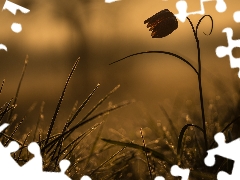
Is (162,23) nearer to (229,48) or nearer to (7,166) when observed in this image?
(229,48)

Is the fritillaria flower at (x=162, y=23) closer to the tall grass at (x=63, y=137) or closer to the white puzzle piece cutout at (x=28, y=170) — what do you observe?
the tall grass at (x=63, y=137)

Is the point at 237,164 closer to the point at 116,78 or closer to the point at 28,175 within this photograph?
the point at 28,175

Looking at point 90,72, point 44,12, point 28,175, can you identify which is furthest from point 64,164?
point 90,72

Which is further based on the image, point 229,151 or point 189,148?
point 189,148

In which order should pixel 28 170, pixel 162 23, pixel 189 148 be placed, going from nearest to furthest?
pixel 28 170 < pixel 162 23 < pixel 189 148

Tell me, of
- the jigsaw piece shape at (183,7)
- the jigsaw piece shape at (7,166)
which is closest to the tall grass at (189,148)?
the jigsaw piece shape at (183,7)

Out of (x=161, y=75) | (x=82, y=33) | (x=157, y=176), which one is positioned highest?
(x=82, y=33)

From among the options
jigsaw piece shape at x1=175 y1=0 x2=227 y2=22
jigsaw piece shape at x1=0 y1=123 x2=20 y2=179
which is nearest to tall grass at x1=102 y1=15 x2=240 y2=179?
jigsaw piece shape at x1=175 y1=0 x2=227 y2=22

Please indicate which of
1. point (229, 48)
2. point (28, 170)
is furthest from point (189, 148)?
point (28, 170)
